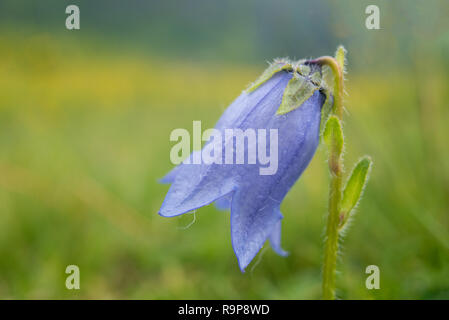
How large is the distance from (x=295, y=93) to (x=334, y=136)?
0.16 m

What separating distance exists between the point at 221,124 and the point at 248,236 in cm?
Answer: 34

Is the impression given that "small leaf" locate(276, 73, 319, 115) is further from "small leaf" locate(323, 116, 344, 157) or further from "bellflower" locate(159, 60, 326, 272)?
"small leaf" locate(323, 116, 344, 157)

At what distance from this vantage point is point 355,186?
127 centimetres

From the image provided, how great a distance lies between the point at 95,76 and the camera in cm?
597

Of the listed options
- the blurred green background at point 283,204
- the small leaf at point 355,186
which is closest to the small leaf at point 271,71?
the blurred green background at point 283,204

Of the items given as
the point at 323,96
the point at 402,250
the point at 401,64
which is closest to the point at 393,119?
the point at 401,64

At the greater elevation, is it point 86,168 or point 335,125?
point 86,168

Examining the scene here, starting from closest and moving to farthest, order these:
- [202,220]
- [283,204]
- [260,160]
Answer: [260,160]
[202,220]
[283,204]

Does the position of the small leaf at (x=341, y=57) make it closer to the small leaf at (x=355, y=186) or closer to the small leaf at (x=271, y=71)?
the small leaf at (x=271, y=71)

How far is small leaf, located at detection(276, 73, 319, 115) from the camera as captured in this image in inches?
49.7

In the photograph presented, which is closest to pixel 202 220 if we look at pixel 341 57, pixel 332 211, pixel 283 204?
pixel 283 204

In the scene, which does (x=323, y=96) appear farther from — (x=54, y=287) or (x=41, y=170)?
(x=41, y=170)

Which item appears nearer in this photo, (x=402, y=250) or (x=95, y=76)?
(x=402, y=250)

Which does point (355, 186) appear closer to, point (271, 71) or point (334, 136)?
point (334, 136)
